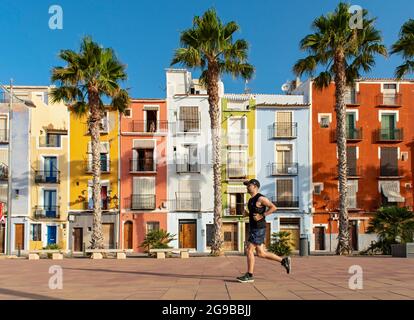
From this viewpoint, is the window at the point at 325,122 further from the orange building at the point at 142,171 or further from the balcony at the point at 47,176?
the balcony at the point at 47,176

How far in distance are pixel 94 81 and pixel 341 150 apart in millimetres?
13780

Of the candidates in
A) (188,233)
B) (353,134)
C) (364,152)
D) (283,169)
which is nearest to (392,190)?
(364,152)

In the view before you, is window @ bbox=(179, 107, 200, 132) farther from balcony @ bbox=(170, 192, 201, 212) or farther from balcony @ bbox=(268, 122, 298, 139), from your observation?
balcony @ bbox=(268, 122, 298, 139)

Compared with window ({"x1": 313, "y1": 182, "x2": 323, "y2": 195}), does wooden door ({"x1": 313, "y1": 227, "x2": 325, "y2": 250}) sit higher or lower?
lower

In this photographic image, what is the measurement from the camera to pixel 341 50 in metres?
29.2

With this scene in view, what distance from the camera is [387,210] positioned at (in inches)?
990

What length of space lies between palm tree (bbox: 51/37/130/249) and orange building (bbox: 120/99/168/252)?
1421cm

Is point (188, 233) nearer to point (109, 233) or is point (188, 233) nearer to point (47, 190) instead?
point (109, 233)

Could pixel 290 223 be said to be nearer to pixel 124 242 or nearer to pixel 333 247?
pixel 333 247

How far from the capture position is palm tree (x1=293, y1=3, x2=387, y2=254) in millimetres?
28844

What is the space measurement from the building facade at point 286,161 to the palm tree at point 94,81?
59.1 feet

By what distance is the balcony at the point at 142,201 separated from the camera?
44812 millimetres

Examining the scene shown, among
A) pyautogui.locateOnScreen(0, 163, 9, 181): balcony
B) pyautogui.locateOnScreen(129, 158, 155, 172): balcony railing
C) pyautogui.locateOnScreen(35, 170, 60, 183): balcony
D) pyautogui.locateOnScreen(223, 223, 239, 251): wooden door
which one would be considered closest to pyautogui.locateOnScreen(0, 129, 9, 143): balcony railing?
pyautogui.locateOnScreen(0, 163, 9, 181): balcony
